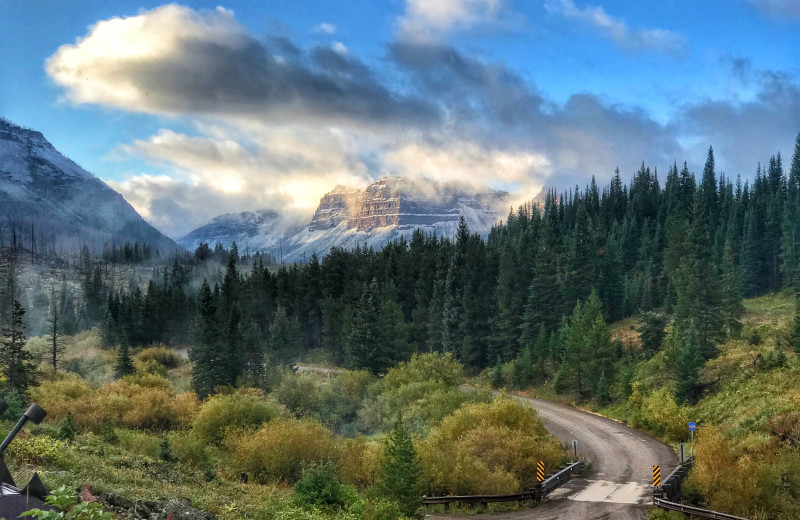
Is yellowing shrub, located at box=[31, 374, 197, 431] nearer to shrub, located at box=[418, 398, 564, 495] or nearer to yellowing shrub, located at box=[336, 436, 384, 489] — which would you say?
yellowing shrub, located at box=[336, 436, 384, 489]

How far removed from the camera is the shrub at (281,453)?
33.3 meters

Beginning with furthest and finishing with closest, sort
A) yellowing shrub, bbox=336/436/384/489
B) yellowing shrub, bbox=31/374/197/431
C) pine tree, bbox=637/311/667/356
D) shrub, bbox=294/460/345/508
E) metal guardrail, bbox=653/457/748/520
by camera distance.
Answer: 1. pine tree, bbox=637/311/667/356
2. yellowing shrub, bbox=31/374/197/431
3. yellowing shrub, bbox=336/436/384/489
4. metal guardrail, bbox=653/457/748/520
5. shrub, bbox=294/460/345/508

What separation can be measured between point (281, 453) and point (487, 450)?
11.7 metres

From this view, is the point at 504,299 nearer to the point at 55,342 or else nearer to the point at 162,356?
the point at 162,356

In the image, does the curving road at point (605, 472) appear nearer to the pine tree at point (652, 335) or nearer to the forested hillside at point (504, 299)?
the forested hillside at point (504, 299)

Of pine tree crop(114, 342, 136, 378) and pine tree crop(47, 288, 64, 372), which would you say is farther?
Result: pine tree crop(47, 288, 64, 372)

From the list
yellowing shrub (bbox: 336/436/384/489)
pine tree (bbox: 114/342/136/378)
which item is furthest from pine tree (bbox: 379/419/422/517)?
pine tree (bbox: 114/342/136/378)

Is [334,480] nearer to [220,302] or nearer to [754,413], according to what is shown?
[754,413]

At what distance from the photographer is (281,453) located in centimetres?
3353

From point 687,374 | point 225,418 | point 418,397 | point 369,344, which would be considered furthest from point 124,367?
point 687,374

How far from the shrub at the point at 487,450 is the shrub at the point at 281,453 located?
255 inches

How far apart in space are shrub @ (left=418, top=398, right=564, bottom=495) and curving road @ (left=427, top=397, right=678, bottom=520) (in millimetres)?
1953

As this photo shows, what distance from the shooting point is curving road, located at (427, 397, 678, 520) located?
2734cm

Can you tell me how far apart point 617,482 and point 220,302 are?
276 feet
